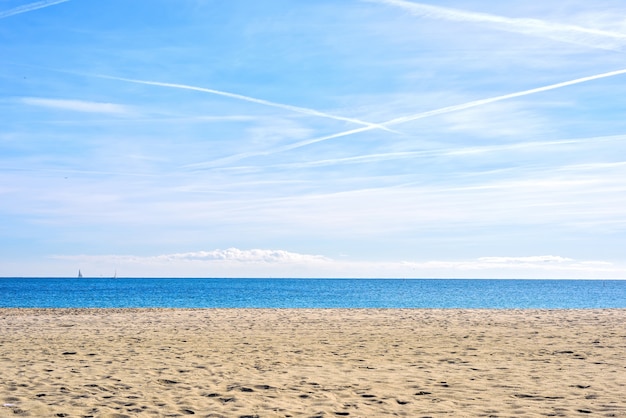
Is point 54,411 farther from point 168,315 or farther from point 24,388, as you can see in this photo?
point 168,315

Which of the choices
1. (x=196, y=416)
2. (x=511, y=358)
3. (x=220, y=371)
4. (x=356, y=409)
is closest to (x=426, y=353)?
(x=511, y=358)

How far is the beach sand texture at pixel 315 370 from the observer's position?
936cm

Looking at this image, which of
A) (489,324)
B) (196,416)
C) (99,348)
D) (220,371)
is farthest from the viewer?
(489,324)

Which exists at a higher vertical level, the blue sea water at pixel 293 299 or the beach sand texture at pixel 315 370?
the beach sand texture at pixel 315 370

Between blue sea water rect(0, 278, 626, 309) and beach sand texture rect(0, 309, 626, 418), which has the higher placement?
beach sand texture rect(0, 309, 626, 418)

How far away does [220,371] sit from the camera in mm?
12836

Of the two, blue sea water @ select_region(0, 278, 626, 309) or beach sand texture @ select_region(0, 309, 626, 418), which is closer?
beach sand texture @ select_region(0, 309, 626, 418)

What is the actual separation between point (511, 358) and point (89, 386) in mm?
9613

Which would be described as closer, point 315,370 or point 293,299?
point 315,370

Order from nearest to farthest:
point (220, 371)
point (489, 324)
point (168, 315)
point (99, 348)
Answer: point (220, 371)
point (99, 348)
point (489, 324)
point (168, 315)

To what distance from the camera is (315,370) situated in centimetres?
1293

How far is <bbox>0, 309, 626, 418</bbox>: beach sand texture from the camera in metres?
9.36

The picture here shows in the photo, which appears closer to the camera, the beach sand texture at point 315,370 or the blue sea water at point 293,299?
the beach sand texture at point 315,370

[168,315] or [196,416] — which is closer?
[196,416]
